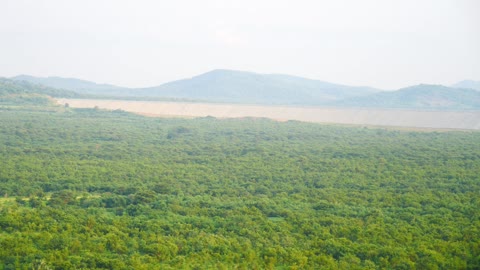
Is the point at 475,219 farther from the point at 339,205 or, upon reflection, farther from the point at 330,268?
the point at 330,268

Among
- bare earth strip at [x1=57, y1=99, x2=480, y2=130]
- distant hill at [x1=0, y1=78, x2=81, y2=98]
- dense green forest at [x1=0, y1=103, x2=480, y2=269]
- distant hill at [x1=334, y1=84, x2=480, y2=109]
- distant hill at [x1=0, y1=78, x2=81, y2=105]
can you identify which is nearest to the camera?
dense green forest at [x1=0, y1=103, x2=480, y2=269]

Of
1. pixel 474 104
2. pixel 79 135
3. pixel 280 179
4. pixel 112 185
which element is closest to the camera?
pixel 112 185

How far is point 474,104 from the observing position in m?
145

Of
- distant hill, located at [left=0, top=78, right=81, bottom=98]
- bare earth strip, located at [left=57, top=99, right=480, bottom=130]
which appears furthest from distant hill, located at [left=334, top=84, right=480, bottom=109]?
distant hill, located at [left=0, top=78, right=81, bottom=98]

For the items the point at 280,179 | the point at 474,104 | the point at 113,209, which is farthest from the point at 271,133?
the point at 474,104

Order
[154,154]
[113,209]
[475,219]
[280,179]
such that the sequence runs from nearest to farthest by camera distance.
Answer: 1. [475,219]
2. [113,209]
3. [280,179]
4. [154,154]

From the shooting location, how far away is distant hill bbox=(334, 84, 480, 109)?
5625 inches

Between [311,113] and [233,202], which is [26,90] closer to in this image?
[311,113]

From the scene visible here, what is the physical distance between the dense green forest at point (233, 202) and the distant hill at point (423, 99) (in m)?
76.1

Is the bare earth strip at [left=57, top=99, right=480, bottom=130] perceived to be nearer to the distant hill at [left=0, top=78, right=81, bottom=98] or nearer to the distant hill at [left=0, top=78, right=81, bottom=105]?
the distant hill at [left=0, top=78, right=81, bottom=105]

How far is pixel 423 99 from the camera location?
147m

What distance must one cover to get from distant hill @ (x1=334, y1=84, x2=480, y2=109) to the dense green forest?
7613cm

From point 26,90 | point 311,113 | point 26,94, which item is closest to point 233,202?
point 311,113

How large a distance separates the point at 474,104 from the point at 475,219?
123m
